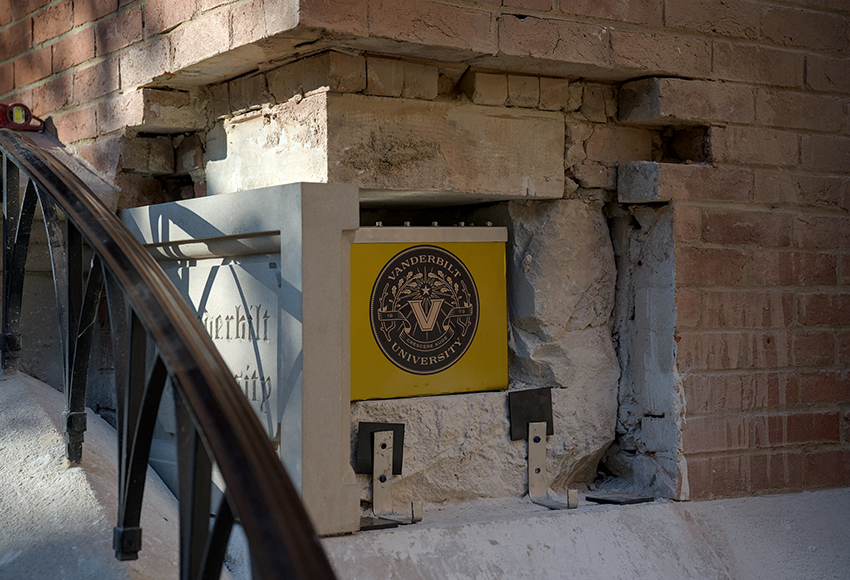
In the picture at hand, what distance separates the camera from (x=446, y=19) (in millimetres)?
2438

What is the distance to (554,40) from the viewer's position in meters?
2.62

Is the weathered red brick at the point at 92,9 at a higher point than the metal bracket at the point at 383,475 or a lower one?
higher

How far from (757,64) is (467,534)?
6.58 ft

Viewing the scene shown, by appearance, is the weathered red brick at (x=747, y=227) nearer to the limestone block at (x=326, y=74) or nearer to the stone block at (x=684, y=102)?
the stone block at (x=684, y=102)

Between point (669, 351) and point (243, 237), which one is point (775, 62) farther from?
point (243, 237)

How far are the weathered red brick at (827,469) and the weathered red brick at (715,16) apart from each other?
1610 mm

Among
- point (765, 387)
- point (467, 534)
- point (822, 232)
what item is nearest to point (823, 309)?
point (822, 232)

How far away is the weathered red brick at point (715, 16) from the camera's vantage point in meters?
2.82

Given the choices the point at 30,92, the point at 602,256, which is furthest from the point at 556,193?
the point at 30,92

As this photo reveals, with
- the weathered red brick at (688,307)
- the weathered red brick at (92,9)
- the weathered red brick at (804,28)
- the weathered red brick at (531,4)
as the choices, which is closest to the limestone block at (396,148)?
the weathered red brick at (531,4)

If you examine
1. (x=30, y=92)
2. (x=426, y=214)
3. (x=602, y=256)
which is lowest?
(x=602, y=256)

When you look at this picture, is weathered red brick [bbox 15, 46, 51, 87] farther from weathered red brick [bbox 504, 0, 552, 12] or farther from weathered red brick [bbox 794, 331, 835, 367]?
weathered red brick [bbox 794, 331, 835, 367]

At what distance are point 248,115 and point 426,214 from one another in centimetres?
86

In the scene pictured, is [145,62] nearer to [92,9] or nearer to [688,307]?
[92,9]
